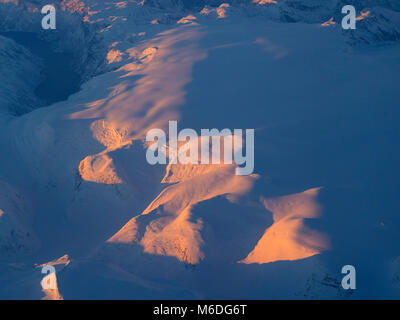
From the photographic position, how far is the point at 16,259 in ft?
62.7

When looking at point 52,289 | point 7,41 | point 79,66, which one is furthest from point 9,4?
point 52,289

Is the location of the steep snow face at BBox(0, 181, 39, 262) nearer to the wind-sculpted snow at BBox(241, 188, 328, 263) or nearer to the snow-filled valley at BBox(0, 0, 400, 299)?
the snow-filled valley at BBox(0, 0, 400, 299)

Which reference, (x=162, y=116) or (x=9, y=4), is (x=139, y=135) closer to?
(x=162, y=116)

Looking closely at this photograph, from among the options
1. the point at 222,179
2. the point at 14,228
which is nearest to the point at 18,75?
the point at 14,228

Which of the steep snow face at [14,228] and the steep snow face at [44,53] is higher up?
the steep snow face at [44,53]

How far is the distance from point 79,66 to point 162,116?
2402 inches

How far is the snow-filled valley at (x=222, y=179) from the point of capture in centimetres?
1403

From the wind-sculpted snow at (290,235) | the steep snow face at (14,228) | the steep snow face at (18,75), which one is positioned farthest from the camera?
the steep snow face at (18,75)

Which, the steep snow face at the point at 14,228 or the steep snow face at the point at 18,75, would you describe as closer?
the steep snow face at the point at 14,228

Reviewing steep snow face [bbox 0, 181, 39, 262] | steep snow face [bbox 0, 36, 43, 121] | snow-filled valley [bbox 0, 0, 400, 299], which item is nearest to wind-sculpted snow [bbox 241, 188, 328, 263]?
snow-filled valley [bbox 0, 0, 400, 299]

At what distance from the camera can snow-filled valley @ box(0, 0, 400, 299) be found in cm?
1403

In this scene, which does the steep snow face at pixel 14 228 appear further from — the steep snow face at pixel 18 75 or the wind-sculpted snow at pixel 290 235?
the steep snow face at pixel 18 75

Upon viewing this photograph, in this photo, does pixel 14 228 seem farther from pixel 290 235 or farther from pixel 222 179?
pixel 290 235

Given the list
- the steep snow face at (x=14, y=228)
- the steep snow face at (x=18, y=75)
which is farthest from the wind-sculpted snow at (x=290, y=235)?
the steep snow face at (x=18, y=75)
